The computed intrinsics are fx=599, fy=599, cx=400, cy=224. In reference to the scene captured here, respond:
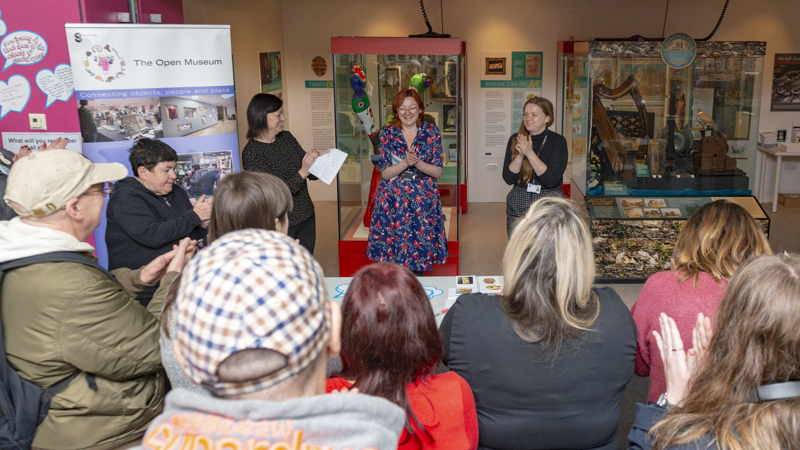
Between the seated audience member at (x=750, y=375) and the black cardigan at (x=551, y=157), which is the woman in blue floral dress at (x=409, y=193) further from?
the seated audience member at (x=750, y=375)

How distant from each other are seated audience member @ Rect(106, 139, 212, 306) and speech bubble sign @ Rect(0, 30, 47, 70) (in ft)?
4.48

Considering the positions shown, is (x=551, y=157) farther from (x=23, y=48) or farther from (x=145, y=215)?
(x=23, y=48)

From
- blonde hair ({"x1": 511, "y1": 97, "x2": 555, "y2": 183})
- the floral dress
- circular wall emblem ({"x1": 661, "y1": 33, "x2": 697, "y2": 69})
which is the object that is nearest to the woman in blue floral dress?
the floral dress

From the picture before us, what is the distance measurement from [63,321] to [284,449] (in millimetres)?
1249

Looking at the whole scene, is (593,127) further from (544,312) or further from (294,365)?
(294,365)

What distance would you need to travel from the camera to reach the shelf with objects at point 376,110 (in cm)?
463

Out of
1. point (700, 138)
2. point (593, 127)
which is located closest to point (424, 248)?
point (593, 127)

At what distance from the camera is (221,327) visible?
31.2 inches

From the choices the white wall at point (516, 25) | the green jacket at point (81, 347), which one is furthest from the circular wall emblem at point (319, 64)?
the green jacket at point (81, 347)

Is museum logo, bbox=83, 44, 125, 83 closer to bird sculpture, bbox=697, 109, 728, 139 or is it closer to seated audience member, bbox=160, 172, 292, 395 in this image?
seated audience member, bbox=160, 172, 292, 395

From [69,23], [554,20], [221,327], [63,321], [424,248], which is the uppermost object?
[554,20]

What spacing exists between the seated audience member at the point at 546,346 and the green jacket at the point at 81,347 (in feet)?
3.21

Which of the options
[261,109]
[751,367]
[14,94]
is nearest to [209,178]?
[261,109]

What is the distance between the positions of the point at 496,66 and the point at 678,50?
342cm
